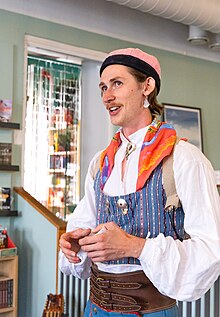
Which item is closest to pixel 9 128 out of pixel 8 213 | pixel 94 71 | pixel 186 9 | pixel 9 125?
pixel 9 125

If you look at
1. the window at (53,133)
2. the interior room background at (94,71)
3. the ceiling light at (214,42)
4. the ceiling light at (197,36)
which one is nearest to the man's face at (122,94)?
the interior room background at (94,71)

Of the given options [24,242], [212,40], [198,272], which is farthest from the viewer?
[212,40]

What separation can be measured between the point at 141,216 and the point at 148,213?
2 cm

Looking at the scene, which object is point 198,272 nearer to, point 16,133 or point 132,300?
point 132,300

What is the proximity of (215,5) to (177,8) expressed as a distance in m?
0.45

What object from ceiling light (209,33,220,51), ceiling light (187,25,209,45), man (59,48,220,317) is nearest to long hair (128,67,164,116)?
man (59,48,220,317)

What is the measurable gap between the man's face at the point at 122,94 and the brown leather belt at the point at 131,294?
441 millimetres

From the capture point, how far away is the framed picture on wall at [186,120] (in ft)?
18.7

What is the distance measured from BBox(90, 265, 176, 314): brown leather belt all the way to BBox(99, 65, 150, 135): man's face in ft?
1.45

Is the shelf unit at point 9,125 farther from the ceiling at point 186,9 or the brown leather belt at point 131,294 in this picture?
the brown leather belt at point 131,294

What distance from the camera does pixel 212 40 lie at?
5.88 m

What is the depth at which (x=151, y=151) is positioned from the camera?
56.5 inches

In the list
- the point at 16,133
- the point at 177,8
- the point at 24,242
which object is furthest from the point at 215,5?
the point at 24,242

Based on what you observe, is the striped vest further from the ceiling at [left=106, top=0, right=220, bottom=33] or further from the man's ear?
the ceiling at [left=106, top=0, right=220, bottom=33]
